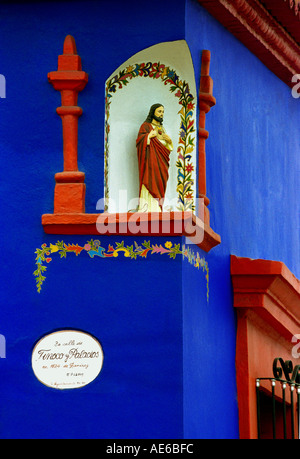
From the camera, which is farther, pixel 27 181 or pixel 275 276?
pixel 275 276

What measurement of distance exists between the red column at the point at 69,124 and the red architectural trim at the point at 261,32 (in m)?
1.08

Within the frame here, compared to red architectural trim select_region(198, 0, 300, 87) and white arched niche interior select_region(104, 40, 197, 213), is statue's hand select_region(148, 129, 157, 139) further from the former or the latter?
red architectural trim select_region(198, 0, 300, 87)

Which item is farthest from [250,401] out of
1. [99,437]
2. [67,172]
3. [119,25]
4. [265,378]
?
[119,25]

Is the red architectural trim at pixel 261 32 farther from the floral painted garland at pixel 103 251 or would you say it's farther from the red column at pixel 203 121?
the floral painted garland at pixel 103 251

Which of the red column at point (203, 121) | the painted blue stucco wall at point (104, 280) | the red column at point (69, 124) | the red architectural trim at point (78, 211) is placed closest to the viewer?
the painted blue stucco wall at point (104, 280)

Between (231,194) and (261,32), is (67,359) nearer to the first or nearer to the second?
(231,194)

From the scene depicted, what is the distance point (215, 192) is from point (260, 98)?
152 centimetres

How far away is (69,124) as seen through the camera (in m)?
7.70

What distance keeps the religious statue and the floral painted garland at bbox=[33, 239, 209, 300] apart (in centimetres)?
28

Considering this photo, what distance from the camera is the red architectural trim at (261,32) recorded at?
8383mm

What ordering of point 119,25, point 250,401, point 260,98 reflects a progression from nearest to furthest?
point 119,25
point 250,401
point 260,98

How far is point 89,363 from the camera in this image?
7391mm

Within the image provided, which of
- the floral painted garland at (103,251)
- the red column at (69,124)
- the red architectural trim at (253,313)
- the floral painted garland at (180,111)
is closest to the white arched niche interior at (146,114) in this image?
the floral painted garland at (180,111)
